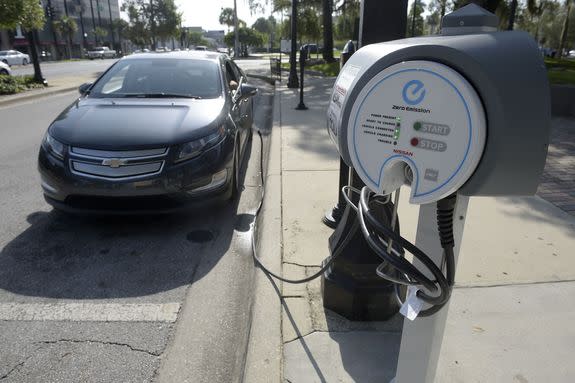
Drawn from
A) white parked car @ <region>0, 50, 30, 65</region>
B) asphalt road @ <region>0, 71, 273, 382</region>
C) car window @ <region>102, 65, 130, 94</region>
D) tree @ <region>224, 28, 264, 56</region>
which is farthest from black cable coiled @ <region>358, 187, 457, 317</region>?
tree @ <region>224, 28, 264, 56</region>

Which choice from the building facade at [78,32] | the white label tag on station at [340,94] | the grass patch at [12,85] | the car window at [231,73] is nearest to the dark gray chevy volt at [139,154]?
the car window at [231,73]

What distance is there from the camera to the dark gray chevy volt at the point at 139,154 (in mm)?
3559

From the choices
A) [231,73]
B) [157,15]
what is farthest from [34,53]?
[157,15]

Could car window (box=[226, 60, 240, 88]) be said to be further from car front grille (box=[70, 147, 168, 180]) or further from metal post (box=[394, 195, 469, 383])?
metal post (box=[394, 195, 469, 383])

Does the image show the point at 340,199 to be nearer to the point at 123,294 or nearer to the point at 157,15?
the point at 123,294

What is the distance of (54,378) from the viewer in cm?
227

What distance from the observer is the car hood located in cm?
363

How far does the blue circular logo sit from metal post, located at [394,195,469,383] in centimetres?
38

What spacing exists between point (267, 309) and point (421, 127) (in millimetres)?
1812

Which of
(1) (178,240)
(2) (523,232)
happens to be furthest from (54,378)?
(2) (523,232)

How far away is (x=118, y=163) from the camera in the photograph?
3545mm

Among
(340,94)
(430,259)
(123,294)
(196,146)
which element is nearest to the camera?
(430,259)

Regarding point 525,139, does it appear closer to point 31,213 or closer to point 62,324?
point 62,324

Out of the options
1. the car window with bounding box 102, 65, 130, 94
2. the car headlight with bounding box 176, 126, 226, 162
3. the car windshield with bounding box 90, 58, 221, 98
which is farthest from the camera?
the car window with bounding box 102, 65, 130, 94
